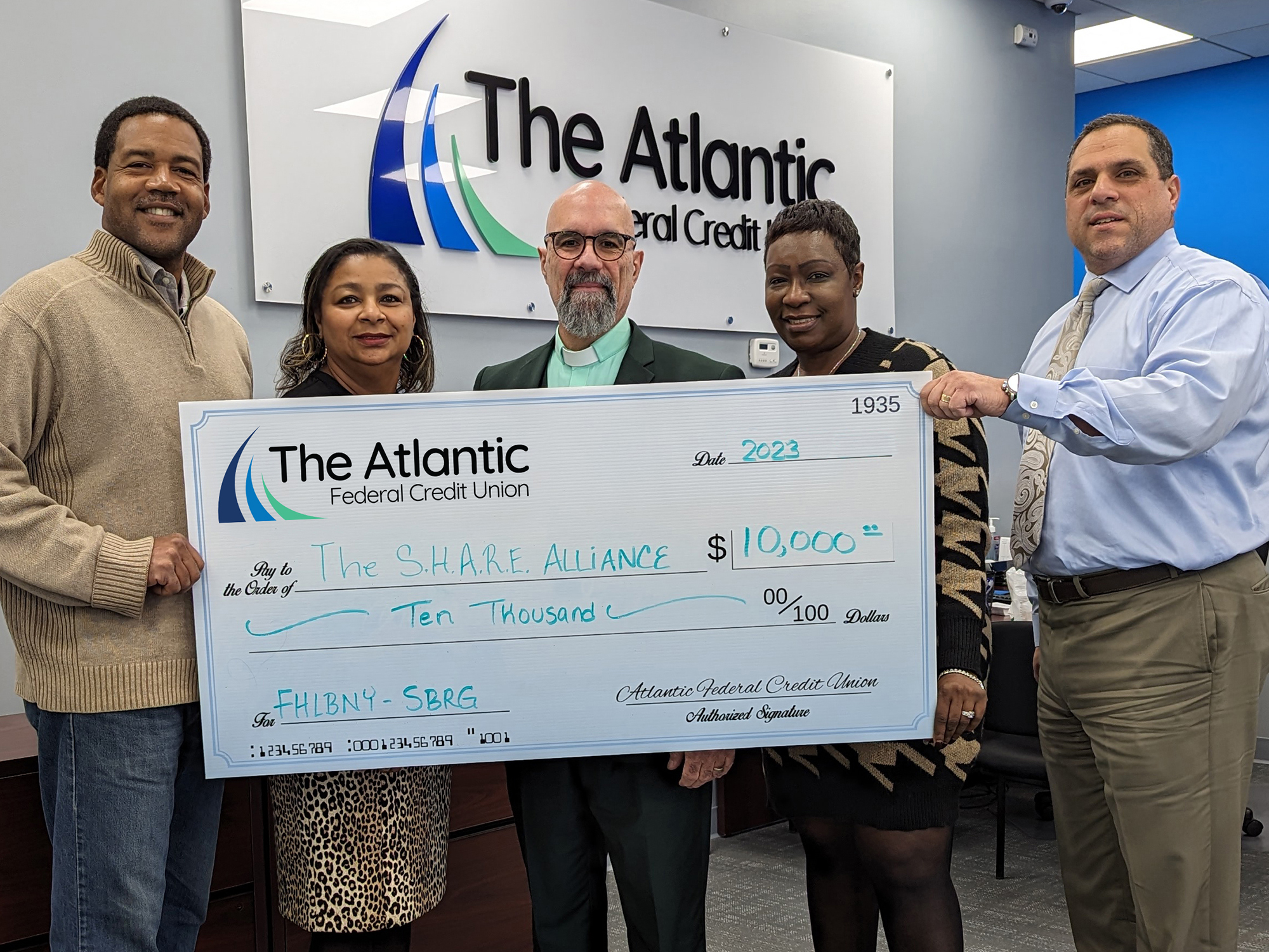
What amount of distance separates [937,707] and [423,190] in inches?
94.0

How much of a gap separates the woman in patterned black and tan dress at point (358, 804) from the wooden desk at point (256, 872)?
2.31 feet

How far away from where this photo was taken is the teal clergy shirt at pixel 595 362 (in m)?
2.04

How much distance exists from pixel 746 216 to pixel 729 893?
255 cm

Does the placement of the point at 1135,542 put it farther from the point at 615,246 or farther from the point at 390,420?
the point at 390,420

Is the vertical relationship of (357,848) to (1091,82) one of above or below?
below

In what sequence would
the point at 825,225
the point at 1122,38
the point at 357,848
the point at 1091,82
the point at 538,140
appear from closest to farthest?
the point at 357,848, the point at 825,225, the point at 538,140, the point at 1122,38, the point at 1091,82

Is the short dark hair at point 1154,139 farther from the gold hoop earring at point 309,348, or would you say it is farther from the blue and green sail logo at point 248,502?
the blue and green sail logo at point 248,502

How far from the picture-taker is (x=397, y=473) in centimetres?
187

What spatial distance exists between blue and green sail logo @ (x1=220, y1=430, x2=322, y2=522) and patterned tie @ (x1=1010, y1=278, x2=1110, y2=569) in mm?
1433

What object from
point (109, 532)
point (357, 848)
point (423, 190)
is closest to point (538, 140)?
point (423, 190)

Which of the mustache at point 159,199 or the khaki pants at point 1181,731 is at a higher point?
the mustache at point 159,199

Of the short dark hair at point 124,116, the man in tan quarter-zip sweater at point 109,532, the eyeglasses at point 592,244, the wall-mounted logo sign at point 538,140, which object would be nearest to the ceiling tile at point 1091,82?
the wall-mounted logo sign at point 538,140
